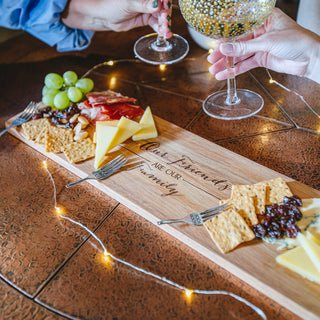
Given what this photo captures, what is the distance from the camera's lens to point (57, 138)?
1.12 metres

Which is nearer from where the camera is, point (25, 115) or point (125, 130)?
point (125, 130)

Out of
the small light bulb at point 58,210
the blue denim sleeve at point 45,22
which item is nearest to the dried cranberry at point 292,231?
the small light bulb at point 58,210

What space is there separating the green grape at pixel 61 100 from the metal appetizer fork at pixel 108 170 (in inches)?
13.7

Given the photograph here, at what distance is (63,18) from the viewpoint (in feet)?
5.57

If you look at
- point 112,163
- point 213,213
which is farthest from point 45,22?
point 213,213

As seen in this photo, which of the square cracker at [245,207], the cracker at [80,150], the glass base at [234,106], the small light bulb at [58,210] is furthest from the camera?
the glass base at [234,106]

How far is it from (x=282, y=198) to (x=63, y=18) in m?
1.48

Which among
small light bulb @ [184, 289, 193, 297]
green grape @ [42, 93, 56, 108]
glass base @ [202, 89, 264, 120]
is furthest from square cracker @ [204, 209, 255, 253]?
green grape @ [42, 93, 56, 108]

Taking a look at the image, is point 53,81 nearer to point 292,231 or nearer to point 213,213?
point 213,213

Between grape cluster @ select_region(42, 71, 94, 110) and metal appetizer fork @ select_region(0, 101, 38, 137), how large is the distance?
6cm

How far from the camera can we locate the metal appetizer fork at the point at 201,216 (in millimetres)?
813

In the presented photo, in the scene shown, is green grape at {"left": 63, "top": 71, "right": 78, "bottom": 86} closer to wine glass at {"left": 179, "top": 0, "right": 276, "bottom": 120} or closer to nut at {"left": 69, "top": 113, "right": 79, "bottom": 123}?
nut at {"left": 69, "top": 113, "right": 79, "bottom": 123}

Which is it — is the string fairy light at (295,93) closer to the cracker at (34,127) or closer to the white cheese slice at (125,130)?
the white cheese slice at (125,130)

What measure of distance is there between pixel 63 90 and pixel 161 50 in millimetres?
513
